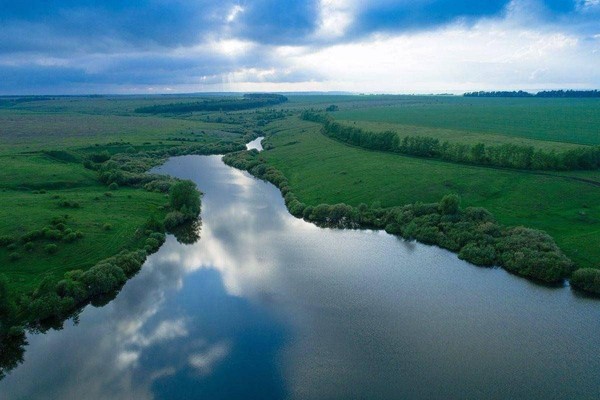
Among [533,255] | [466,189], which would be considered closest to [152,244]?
[533,255]

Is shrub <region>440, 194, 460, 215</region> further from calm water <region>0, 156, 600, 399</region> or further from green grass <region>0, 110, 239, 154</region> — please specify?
green grass <region>0, 110, 239, 154</region>

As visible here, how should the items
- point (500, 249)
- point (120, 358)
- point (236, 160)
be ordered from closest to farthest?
1. point (120, 358)
2. point (500, 249)
3. point (236, 160)

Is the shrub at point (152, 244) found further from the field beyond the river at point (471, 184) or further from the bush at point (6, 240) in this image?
the field beyond the river at point (471, 184)

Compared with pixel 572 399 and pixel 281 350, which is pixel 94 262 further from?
pixel 572 399

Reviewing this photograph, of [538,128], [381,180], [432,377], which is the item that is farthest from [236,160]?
[538,128]

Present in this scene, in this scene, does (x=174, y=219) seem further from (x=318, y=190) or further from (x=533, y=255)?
(x=533, y=255)

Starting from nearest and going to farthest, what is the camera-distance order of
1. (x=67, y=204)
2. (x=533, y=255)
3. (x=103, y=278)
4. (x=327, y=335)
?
(x=327, y=335), (x=103, y=278), (x=533, y=255), (x=67, y=204)
